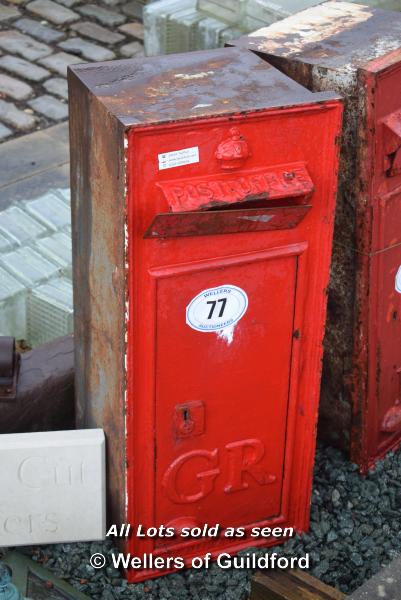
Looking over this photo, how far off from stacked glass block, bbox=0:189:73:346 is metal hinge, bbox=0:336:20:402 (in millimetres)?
937

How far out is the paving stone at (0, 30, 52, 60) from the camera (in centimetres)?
781

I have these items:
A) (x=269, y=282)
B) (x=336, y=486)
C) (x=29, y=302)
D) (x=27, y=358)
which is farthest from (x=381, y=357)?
(x=29, y=302)

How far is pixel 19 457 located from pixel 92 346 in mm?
474

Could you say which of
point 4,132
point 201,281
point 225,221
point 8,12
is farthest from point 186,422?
point 8,12

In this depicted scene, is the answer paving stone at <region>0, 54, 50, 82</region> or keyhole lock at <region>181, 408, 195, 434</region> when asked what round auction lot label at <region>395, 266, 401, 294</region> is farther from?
paving stone at <region>0, 54, 50, 82</region>

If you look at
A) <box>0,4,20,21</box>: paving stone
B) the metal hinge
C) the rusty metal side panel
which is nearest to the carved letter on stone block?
the rusty metal side panel

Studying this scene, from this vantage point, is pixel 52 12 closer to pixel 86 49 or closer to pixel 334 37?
pixel 86 49

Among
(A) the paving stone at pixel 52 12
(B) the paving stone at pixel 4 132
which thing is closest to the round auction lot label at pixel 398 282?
(B) the paving stone at pixel 4 132

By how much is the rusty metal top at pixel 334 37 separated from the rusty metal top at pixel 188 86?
0.24 metres

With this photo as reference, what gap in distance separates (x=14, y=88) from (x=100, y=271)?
14.4ft

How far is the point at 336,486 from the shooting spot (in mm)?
4176

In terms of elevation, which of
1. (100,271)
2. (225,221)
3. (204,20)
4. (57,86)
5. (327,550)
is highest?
(225,221)

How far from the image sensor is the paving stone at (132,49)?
7.81m

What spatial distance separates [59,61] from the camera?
7.71m
